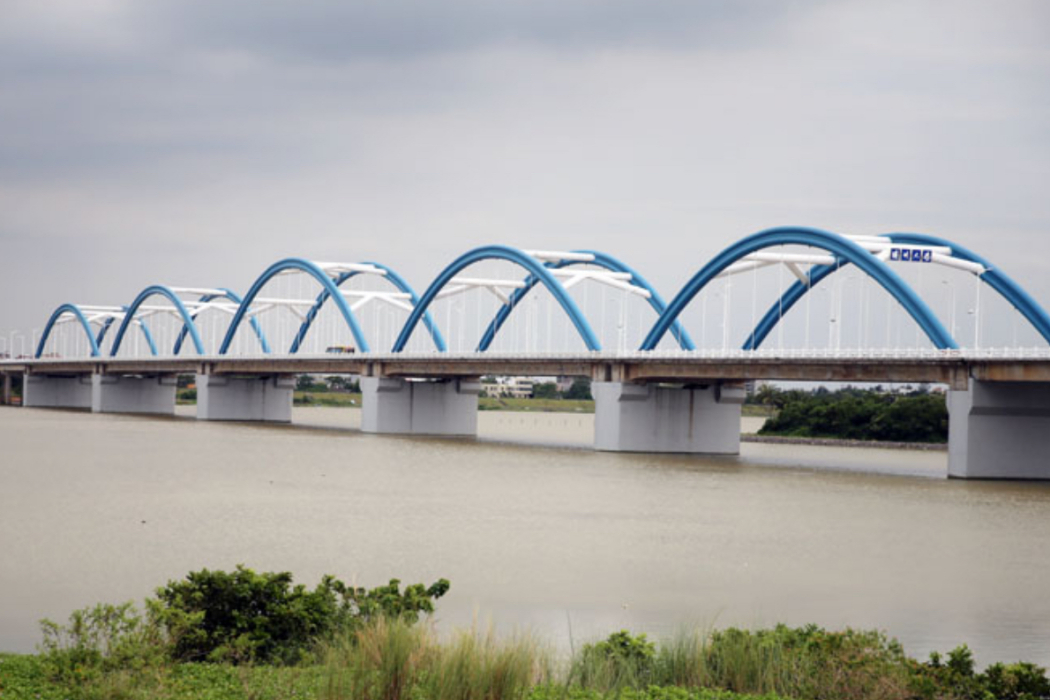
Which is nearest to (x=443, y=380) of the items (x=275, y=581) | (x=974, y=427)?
(x=974, y=427)

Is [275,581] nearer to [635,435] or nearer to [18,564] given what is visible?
[18,564]

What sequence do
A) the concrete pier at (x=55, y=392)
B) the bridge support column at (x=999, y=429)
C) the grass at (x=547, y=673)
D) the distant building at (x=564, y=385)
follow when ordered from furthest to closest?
1. the distant building at (x=564, y=385)
2. the concrete pier at (x=55, y=392)
3. the bridge support column at (x=999, y=429)
4. the grass at (x=547, y=673)

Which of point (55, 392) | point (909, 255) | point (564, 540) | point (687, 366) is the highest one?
point (909, 255)

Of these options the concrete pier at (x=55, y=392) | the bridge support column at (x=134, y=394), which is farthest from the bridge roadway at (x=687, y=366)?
the concrete pier at (x=55, y=392)

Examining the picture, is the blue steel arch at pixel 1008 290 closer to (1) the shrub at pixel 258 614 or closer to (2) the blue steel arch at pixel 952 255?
(2) the blue steel arch at pixel 952 255

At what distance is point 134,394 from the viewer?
11481cm

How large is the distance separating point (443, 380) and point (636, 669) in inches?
2624

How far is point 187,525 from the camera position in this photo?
25.0 m

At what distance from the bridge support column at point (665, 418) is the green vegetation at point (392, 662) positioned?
4617 centimetres

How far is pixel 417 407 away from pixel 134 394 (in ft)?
155

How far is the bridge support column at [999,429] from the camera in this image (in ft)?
147

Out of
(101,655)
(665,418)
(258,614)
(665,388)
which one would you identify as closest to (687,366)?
(665,388)

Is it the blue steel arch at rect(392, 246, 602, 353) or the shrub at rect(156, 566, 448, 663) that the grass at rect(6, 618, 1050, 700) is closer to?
the shrub at rect(156, 566, 448, 663)

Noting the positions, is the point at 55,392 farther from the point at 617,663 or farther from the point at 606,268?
the point at 617,663
